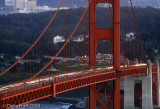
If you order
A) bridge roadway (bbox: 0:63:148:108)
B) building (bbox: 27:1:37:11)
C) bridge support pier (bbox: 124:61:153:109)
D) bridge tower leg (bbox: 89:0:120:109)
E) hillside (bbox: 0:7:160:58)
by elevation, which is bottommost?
bridge support pier (bbox: 124:61:153:109)

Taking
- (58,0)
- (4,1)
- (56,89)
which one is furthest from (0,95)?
(4,1)

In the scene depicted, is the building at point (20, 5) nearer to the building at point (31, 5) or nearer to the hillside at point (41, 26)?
the building at point (31, 5)

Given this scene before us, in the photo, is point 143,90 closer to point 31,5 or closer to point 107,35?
point 107,35

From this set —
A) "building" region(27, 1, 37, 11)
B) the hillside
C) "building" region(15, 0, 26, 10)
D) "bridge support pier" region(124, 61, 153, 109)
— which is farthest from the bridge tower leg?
"building" region(15, 0, 26, 10)

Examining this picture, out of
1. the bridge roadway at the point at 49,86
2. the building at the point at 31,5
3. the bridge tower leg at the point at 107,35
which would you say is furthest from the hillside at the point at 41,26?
the building at the point at 31,5

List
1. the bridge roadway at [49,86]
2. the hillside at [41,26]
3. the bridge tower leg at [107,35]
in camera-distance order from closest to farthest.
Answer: the bridge roadway at [49,86] < the bridge tower leg at [107,35] < the hillside at [41,26]

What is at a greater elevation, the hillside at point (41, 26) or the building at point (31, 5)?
the building at point (31, 5)

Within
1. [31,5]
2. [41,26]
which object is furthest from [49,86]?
[31,5]

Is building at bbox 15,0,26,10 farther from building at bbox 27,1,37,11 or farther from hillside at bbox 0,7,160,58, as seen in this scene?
hillside at bbox 0,7,160,58

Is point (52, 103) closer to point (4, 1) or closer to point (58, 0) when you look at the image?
point (58, 0)
